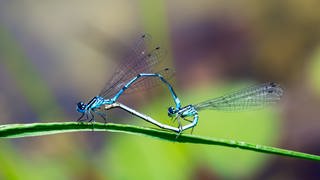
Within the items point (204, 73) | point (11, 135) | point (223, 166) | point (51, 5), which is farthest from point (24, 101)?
point (11, 135)

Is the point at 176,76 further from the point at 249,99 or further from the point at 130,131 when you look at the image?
the point at 130,131

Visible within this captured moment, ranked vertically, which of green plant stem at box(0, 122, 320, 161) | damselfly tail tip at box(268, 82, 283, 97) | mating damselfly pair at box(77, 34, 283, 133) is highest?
damselfly tail tip at box(268, 82, 283, 97)

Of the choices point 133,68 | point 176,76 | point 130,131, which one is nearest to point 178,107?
point 133,68

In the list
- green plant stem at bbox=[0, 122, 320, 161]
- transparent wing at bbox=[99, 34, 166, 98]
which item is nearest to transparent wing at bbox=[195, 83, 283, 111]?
transparent wing at bbox=[99, 34, 166, 98]

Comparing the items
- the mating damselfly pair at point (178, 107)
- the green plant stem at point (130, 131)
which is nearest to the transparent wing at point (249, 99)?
the mating damselfly pair at point (178, 107)

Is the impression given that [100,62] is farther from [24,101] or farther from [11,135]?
[11,135]

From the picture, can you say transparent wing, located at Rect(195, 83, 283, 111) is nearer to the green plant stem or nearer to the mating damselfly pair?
the mating damselfly pair

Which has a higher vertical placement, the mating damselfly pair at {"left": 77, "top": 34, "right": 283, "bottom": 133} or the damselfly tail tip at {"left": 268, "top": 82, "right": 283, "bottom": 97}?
Answer: the damselfly tail tip at {"left": 268, "top": 82, "right": 283, "bottom": 97}
